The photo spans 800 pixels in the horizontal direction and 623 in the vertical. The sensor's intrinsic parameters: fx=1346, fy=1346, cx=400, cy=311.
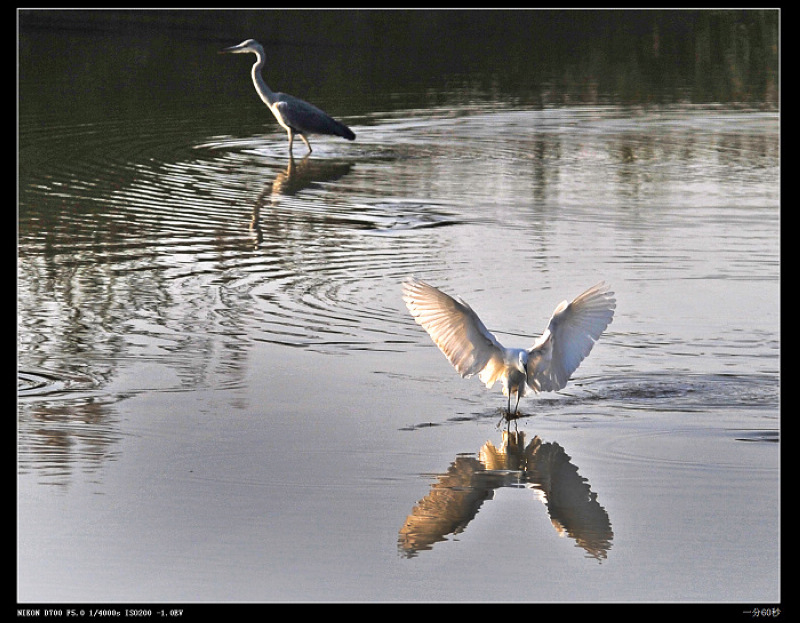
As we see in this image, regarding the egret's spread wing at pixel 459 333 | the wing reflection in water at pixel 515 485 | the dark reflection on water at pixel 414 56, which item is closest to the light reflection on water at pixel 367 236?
the egret's spread wing at pixel 459 333

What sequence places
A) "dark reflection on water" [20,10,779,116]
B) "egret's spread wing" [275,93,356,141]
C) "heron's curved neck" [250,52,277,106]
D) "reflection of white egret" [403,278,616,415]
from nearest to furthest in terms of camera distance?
1. "reflection of white egret" [403,278,616,415]
2. "egret's spread wing" [275,93,356,141]
3. "heron's curved neck" [250,52,277,106]
4. "dark reflection on water" [20,10,779,116]

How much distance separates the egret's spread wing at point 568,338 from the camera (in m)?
6.71

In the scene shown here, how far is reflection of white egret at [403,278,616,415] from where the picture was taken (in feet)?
22.0

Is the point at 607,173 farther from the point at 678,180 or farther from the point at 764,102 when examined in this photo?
the point at 764,102

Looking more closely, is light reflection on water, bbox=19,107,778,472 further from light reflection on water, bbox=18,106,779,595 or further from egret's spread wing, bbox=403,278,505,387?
egret's spread wing, bbox=403,278,505,387

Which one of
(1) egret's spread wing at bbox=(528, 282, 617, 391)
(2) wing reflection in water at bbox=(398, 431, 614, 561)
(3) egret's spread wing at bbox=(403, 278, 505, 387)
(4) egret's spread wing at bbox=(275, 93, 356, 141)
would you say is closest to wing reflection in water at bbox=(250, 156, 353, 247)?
(4) egret's spread wing at bbox=(275, 93, 356, 141)

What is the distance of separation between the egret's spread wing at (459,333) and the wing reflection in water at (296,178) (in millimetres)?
4783

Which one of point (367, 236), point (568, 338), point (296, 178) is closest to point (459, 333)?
point (568, 338)

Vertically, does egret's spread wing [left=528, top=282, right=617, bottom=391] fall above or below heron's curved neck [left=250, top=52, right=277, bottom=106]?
below

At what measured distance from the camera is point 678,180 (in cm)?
1407

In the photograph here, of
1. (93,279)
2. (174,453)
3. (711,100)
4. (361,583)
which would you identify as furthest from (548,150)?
(361,583)

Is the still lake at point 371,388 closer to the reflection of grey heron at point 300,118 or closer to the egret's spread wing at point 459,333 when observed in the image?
the egret's spread wing at point 459,333

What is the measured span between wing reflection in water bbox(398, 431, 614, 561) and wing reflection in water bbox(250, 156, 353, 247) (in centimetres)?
554

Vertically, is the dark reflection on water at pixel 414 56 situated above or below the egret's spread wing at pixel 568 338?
above
